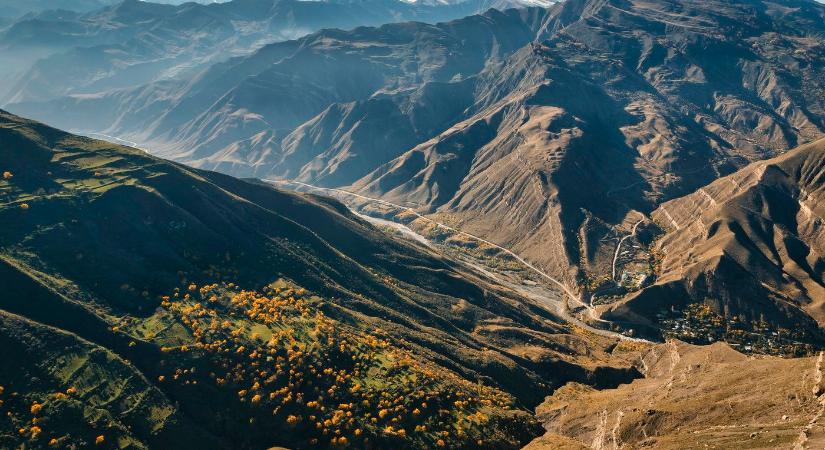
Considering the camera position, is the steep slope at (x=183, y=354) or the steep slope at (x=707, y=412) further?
the steep slope at (x=183, y=354)

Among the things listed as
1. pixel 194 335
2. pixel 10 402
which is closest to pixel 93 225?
pixel 194 335

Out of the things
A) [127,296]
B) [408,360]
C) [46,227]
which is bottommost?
[408,360]

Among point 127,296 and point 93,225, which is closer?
point 127,296

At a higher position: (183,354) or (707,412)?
(183,354)

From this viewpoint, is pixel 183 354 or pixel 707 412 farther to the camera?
pixel 183 354

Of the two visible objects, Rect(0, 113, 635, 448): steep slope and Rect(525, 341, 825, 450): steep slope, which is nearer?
Rect(525, 341, 825, 450): steep slope

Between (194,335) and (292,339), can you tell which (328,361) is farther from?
(194,335)

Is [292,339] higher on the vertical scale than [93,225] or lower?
lower

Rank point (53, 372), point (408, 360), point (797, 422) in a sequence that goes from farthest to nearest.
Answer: point (408, 360)
point (53, 372)
point (797, 422)
